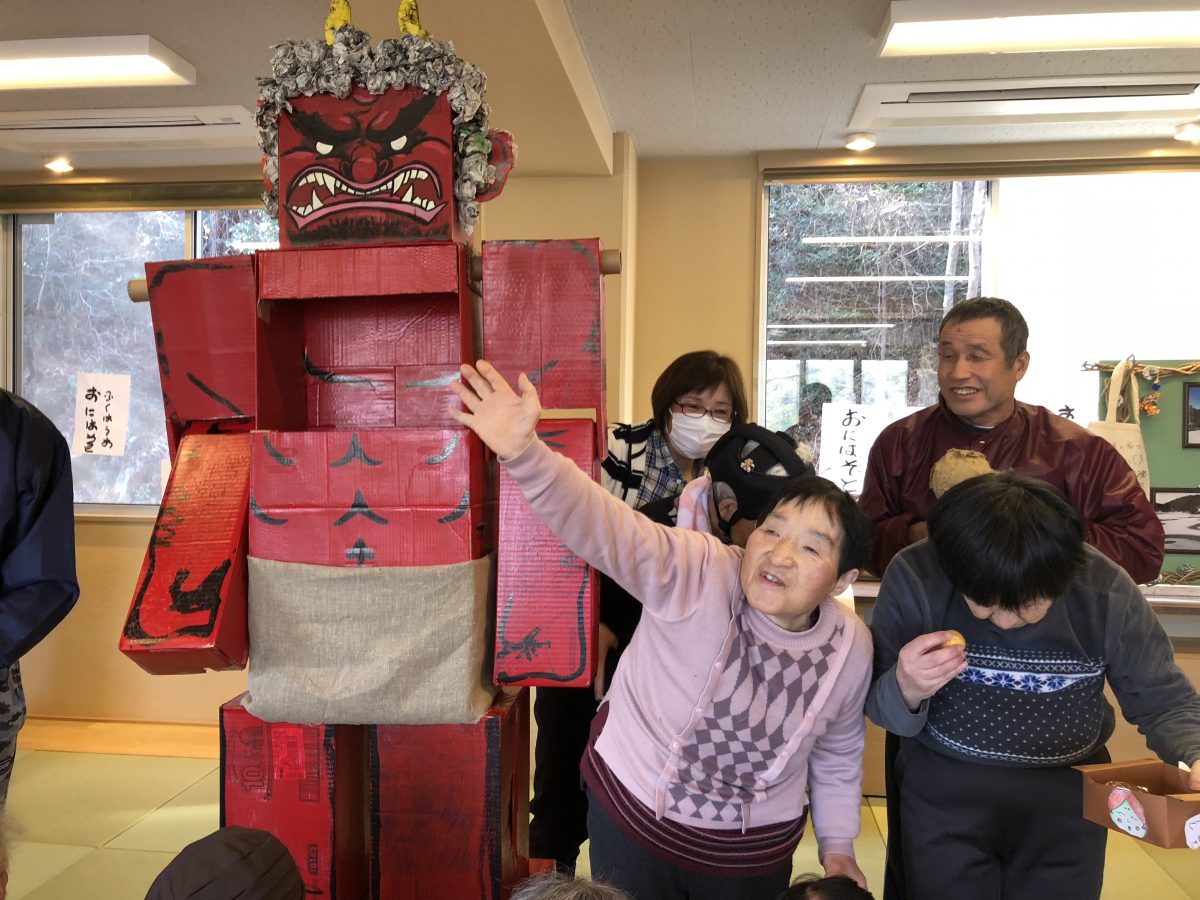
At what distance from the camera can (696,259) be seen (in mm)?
3420

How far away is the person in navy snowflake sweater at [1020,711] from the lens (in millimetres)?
1196

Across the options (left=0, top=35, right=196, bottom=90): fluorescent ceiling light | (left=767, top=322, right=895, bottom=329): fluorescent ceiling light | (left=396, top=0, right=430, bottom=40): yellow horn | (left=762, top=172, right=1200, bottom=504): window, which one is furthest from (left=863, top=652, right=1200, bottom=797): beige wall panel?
(left=0, top=35, right=196, bottom=90): fluorescent ceiling light

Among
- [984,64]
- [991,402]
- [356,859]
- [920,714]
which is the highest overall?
[984,64]

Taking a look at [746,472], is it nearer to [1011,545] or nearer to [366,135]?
[1011,545]

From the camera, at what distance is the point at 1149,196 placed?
3273 millimetres

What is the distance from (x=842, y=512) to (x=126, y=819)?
267cm

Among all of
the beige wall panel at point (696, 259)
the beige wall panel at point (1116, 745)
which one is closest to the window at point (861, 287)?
the beige wall panel at point (696, 259)

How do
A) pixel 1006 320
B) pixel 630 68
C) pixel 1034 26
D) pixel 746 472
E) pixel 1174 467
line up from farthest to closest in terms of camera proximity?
pixel 1174 467 → pixel 630 68 → pixel 1034 26 → pixel 1006 320 → pixel 746 472

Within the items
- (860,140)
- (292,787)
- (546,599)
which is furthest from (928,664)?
(860,140)

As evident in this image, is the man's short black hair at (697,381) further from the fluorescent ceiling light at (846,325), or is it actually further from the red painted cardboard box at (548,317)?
the fluorescent ceiling light at (846,325)

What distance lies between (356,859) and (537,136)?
209cm

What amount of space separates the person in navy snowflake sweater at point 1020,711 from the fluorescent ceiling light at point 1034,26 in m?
1.42

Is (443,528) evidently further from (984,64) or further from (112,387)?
(112,387)

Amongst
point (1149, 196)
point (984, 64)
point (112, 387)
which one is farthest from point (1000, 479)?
point (112, 387)
